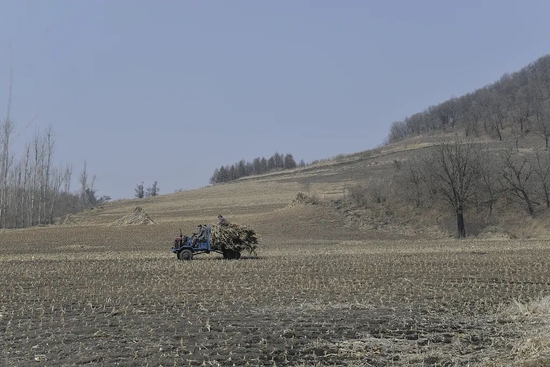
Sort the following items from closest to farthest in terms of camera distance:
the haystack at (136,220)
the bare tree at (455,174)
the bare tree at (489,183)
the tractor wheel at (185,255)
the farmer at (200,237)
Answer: the tractor wheel at (185,255), the farmer at (200,237), the bare tree at (455,174), the bare tree at (489,183), the haystack at (136,220)

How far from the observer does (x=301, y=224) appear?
49.2 metres

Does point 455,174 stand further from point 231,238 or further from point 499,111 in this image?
point 499,111

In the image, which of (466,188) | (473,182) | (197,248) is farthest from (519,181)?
(197,248)

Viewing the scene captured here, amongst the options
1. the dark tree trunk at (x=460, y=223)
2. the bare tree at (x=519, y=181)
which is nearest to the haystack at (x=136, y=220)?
the dark tree trunk at (x=460, y=223)

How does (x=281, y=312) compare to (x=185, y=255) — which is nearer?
(x=281, y=312)

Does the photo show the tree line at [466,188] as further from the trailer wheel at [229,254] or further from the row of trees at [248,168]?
the row of trees at [248,168]

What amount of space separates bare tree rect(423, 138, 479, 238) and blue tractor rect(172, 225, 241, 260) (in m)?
27.2

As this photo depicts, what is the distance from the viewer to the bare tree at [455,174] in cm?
4936

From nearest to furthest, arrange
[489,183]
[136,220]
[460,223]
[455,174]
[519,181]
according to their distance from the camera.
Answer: [460,223] → [519,181] → [455,174] → [489,183] → [136,220]

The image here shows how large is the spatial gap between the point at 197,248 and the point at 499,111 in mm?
121059

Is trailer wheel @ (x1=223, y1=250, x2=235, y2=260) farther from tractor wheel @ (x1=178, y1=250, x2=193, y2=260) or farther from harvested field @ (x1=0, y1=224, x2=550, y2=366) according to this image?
harvested field @ (x1=0, y1=224, x2=550, y2=366)

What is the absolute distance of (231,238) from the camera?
25.7 meters

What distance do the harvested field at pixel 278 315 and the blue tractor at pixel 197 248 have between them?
13.4 ft

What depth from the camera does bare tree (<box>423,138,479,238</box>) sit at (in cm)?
4936
